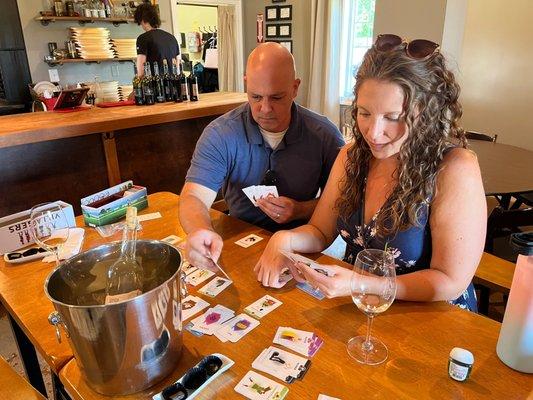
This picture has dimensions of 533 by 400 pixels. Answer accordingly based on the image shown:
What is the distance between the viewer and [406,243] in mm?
1241

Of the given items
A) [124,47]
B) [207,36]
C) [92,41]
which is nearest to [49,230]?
[92,41]

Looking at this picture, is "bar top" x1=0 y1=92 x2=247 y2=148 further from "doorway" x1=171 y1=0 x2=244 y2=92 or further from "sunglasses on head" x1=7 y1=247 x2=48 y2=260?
"doorway" x1=171 y1=0 x2=244 y2=92

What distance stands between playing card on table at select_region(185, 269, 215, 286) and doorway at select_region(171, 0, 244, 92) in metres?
5.15

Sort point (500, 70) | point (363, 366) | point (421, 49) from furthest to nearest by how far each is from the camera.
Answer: point (500, 70) < point (421, 49) < point (363, 366)

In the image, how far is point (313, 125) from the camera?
6.07 ft

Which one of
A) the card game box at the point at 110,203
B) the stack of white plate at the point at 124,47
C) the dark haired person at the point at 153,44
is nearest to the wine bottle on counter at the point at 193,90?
the dark haired person at the point at 153,44

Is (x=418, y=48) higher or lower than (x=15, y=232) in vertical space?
higher

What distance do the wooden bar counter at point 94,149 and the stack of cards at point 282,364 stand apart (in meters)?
2.15

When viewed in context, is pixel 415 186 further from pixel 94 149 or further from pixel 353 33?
pixel 353 33

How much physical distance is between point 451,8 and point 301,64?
3.12 m

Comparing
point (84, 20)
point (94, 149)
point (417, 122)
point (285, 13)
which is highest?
point (285, 13)

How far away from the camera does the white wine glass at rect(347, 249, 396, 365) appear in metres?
0.91

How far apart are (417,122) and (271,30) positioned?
5821 millimetres

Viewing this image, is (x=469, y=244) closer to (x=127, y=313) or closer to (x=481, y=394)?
(x=481, y=394)
